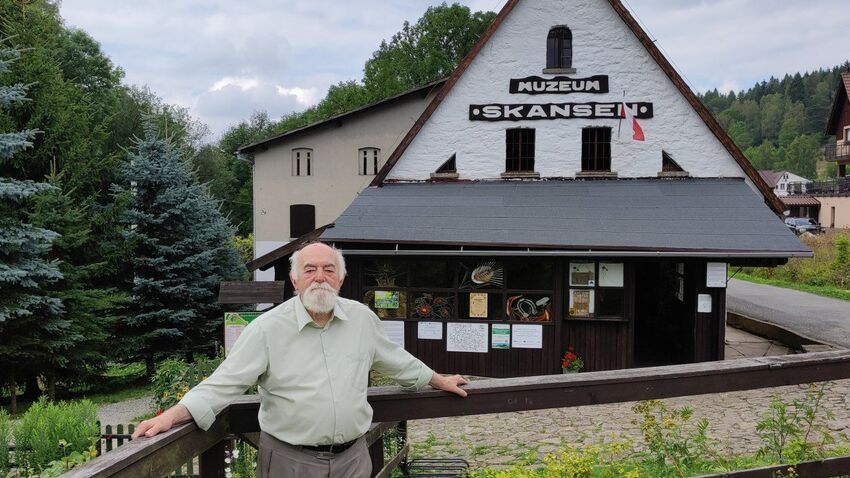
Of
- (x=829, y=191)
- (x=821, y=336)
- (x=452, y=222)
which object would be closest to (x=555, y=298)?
Answer: (x=452, y=222)

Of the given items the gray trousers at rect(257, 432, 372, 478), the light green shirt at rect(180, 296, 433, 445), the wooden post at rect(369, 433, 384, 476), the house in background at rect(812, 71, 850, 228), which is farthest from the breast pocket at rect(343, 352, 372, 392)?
the house in background at rect(812, 71, 850, 228)

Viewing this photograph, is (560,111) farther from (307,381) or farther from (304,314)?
(307,381)

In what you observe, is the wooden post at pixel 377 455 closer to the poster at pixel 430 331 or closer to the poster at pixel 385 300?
the poster at pixel 430 331

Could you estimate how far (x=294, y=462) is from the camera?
2.72 m

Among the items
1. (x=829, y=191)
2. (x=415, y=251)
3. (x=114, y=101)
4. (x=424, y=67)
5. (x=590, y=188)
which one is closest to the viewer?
(x=415, y=251)

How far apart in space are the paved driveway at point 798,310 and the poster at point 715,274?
3727mm

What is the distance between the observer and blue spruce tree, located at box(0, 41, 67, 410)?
11.9 metres

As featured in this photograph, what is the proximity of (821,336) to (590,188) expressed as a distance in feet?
21.7

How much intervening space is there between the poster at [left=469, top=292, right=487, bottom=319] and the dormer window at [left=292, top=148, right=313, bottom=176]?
1692 centimetres

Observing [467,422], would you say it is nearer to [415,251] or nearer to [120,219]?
[415,251]

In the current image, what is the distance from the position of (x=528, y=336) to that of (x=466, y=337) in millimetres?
1209

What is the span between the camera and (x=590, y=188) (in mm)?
14586

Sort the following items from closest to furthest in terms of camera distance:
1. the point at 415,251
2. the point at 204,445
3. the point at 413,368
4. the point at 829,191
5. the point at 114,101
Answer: the point at 204,445 < the point at 413,368 < the point at 415,251 < the point at 114,101 < the point at 829,191

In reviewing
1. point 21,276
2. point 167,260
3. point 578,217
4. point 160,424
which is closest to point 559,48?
point 578,217
